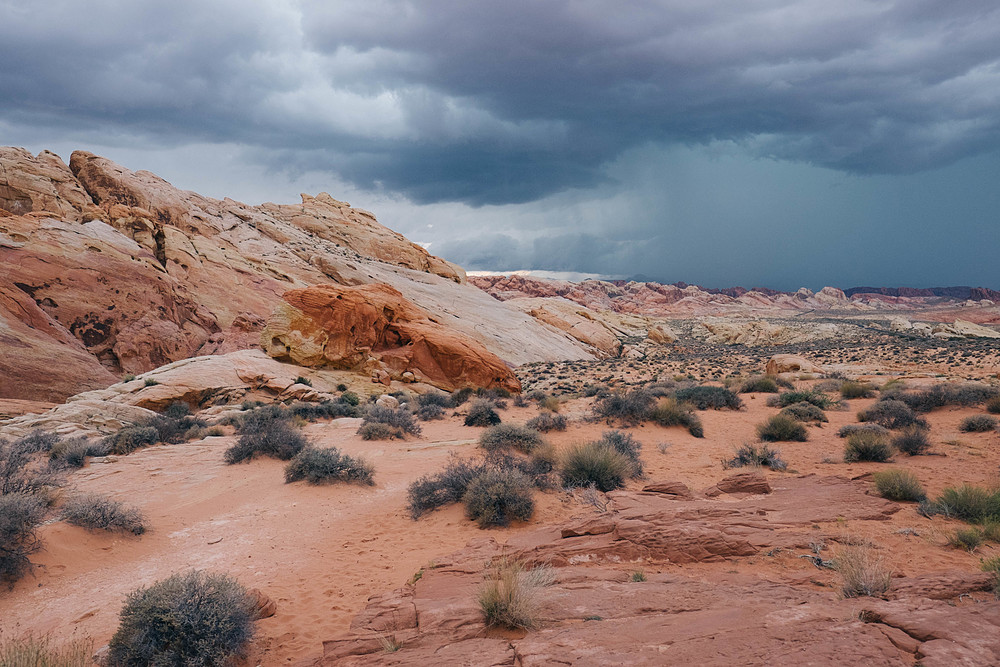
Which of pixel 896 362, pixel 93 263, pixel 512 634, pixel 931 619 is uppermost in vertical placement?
pixel 93 263

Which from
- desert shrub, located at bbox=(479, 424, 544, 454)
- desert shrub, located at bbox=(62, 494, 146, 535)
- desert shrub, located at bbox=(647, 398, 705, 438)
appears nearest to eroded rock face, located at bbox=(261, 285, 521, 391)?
desert shrub, located at bbox=(647, 398, 705, 438)

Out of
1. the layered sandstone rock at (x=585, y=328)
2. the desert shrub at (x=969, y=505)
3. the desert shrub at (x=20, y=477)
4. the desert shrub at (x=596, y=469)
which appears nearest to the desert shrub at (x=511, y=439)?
the desert shrub at (x=596, y=469)

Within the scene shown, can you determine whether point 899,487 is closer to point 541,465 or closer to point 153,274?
point 541,465

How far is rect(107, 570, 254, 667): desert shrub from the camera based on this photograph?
3943 mm

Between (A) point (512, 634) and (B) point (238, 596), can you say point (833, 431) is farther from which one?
(B) point (238, 596)

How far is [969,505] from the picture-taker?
245 inches

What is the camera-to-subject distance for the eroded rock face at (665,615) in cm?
287

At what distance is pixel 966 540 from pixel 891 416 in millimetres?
9578

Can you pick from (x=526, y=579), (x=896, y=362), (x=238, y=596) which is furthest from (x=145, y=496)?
(x=896, y=362)

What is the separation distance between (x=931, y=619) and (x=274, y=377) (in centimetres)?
2146

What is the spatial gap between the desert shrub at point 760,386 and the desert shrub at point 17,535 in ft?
75.7

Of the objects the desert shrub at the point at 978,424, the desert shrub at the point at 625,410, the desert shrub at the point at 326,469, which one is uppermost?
the desert shrub at the point at 326,469

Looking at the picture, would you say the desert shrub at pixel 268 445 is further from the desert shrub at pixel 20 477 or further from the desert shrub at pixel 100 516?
the desert shrub at pixel 100 516

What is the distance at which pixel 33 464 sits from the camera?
413 inches
